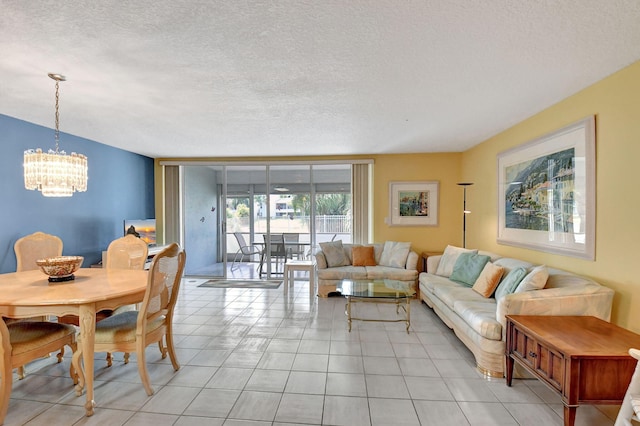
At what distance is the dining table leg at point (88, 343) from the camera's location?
Result: 207cm

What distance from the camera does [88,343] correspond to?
212 centimetres

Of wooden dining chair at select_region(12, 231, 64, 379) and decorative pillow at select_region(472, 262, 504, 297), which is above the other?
wooden dining chair at select_region(12, 231, 64, 379)

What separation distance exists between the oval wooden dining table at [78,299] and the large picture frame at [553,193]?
12.2ft

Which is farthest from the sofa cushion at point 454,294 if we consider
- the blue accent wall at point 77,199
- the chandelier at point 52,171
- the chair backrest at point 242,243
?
the blue accent wall at point 77,199

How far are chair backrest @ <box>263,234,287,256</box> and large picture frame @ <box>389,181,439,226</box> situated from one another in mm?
2238

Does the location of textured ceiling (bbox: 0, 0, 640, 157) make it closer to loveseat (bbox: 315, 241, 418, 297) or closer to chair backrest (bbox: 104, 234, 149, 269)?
chair backrest (bbox: 104, 234, 149, 269)

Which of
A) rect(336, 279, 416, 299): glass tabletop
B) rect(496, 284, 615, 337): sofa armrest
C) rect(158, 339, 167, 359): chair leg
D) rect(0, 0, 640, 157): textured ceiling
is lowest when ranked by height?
rect(158, 339, 167, 359): chair leg

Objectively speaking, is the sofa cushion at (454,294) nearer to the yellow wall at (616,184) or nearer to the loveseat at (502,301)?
the loveseat at (502,301)

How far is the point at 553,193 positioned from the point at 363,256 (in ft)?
9.43

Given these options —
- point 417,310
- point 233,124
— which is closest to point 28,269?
point 233,124

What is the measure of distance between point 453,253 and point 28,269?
5.10m

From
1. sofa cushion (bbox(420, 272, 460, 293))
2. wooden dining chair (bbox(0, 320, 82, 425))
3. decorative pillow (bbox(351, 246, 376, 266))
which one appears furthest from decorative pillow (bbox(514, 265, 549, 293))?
wooden dining chair (bbox(0, 320, 82, 425))

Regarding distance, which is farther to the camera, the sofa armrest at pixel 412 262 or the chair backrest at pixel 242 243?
the chair backrest at pixel 242 243

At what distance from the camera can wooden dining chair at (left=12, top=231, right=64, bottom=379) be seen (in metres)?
3.07
